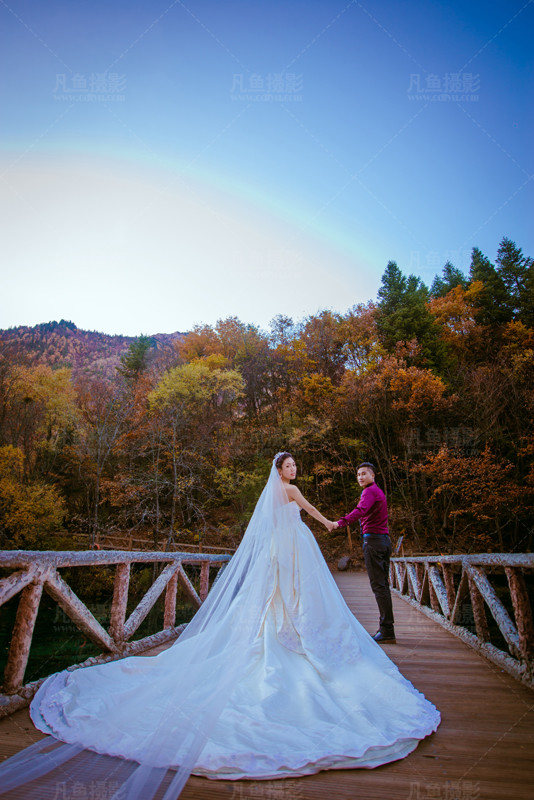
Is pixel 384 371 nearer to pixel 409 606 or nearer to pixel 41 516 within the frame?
pixel 409 606

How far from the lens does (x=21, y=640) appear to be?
210 centimetres

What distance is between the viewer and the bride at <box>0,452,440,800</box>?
155 cm

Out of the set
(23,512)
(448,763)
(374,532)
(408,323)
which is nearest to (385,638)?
A: (374,532)

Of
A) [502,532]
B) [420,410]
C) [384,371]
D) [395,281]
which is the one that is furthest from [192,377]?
[502,532]

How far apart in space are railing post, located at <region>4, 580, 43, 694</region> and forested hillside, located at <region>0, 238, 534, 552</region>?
40.6 feet

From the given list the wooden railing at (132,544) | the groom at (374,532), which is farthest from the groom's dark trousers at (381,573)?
the wooden railing at (132,544)

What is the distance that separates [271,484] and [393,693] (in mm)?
1924

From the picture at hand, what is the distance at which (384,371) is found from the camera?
1605 cm

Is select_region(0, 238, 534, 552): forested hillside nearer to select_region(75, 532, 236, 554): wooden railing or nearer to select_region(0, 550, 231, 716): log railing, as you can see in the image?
select_region(75, 532, 236, 554): wooden railing

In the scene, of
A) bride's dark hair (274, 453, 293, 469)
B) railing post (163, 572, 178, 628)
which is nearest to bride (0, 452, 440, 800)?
bride's dark hair (274, 453, 293, 469)

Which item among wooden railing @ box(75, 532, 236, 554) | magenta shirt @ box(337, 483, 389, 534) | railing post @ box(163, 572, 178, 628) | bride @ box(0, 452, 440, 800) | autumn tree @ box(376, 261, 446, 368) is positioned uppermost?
autumn tree @ box(376, 261, 446, 368)

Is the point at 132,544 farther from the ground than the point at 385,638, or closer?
closer

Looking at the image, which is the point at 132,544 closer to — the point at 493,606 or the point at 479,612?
the point at 479,612

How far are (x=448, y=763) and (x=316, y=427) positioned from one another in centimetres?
1599
